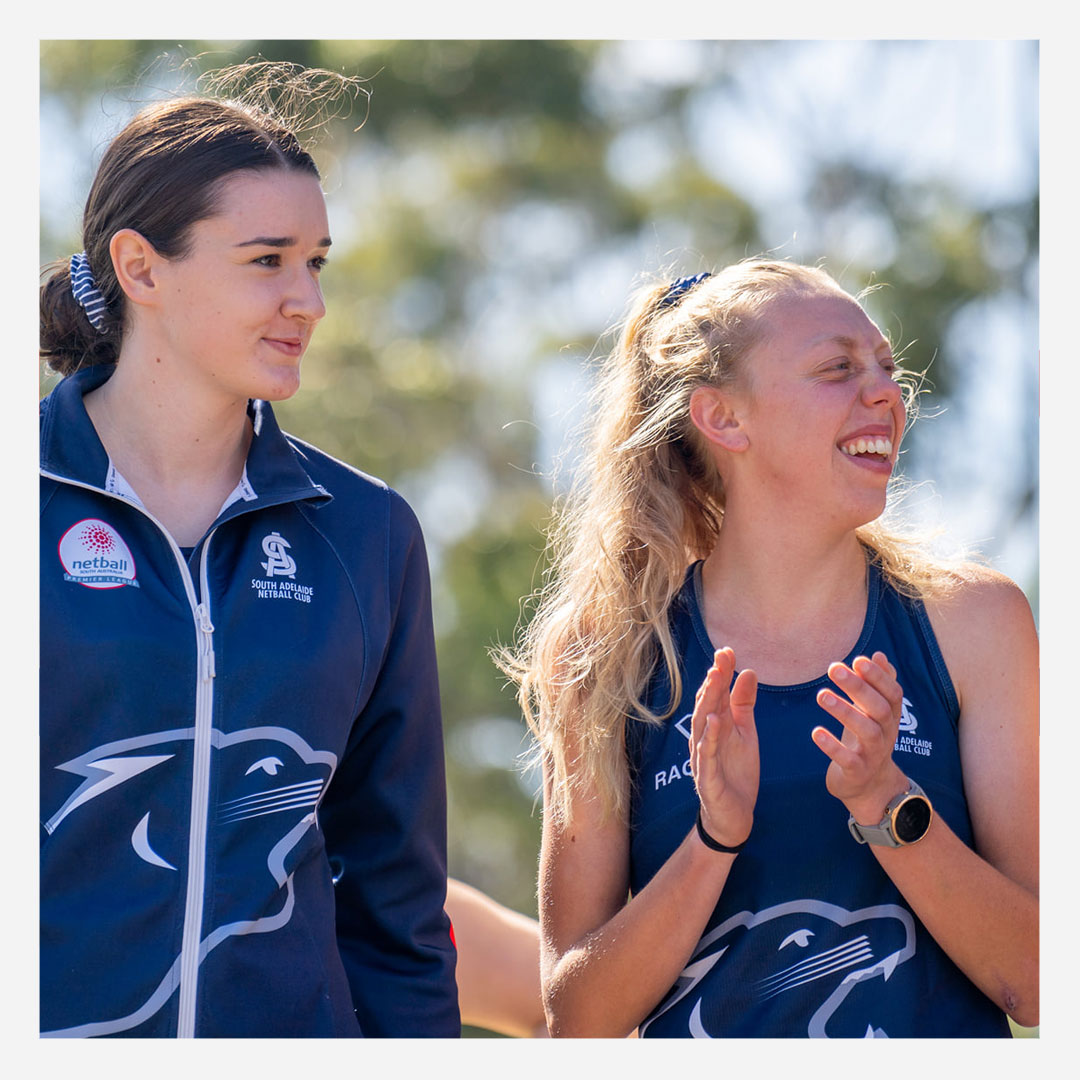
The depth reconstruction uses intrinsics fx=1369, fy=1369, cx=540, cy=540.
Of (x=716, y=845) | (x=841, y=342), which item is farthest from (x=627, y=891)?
(x=841, y=342)

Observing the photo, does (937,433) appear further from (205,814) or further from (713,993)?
(205,814)

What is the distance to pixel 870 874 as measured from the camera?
2.36 m

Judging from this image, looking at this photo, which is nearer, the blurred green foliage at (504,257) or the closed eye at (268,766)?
the closed eye at (268,766)

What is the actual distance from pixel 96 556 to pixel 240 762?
42cm

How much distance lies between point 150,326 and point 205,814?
881 millimetres

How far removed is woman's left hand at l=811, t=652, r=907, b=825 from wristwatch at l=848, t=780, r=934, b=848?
0.02 m

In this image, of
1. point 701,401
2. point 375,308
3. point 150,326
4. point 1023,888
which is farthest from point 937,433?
point 375,308

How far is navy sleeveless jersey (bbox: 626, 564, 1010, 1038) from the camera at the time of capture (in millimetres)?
2305

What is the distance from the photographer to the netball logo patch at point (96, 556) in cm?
225

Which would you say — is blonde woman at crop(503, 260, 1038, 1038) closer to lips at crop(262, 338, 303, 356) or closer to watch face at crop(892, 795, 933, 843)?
watch face at crop(892, 795, 933, 843)

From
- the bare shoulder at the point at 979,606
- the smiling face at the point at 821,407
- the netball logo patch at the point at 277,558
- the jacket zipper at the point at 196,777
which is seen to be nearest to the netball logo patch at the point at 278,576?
the netball logo patch at the point at 277,558

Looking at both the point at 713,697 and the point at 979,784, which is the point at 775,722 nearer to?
the point at 713,697

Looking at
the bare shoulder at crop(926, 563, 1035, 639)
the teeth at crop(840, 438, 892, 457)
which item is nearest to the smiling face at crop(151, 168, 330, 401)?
the teeth at crop(840, 438, 892, 457)

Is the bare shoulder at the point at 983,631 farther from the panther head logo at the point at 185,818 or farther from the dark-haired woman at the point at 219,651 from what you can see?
the panther head logo at the point at 185,818
